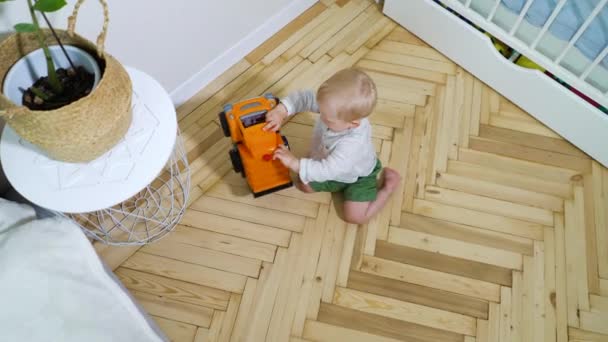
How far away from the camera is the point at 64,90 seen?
79 cm

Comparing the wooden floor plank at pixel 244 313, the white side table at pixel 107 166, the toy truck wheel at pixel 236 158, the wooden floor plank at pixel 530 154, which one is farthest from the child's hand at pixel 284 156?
the wooden floor plank at pixel 530 154

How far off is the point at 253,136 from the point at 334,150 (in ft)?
0.66

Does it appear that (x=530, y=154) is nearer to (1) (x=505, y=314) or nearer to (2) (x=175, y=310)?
(1) (x=505, y=314)

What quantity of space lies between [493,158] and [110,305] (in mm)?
1209

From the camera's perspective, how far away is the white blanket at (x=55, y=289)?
744 millimetres

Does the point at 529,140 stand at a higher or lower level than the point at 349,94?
lower

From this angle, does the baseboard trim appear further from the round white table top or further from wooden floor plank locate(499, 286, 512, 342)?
wooden floor plank locate(499, 286, 512, 342)

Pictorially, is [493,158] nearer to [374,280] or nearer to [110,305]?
[374,280]

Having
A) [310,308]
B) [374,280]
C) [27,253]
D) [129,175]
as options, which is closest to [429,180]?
[374,280]

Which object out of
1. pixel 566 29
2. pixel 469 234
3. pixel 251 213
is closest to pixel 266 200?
pixel 251 213

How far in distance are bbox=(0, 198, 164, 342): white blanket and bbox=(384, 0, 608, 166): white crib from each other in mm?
1332

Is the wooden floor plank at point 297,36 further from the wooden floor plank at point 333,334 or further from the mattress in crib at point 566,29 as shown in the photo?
the wooden floor plank at point 333,334

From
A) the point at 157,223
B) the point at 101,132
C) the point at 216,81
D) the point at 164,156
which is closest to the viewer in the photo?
the point at 101,132

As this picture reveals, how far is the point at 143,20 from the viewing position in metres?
1.14
